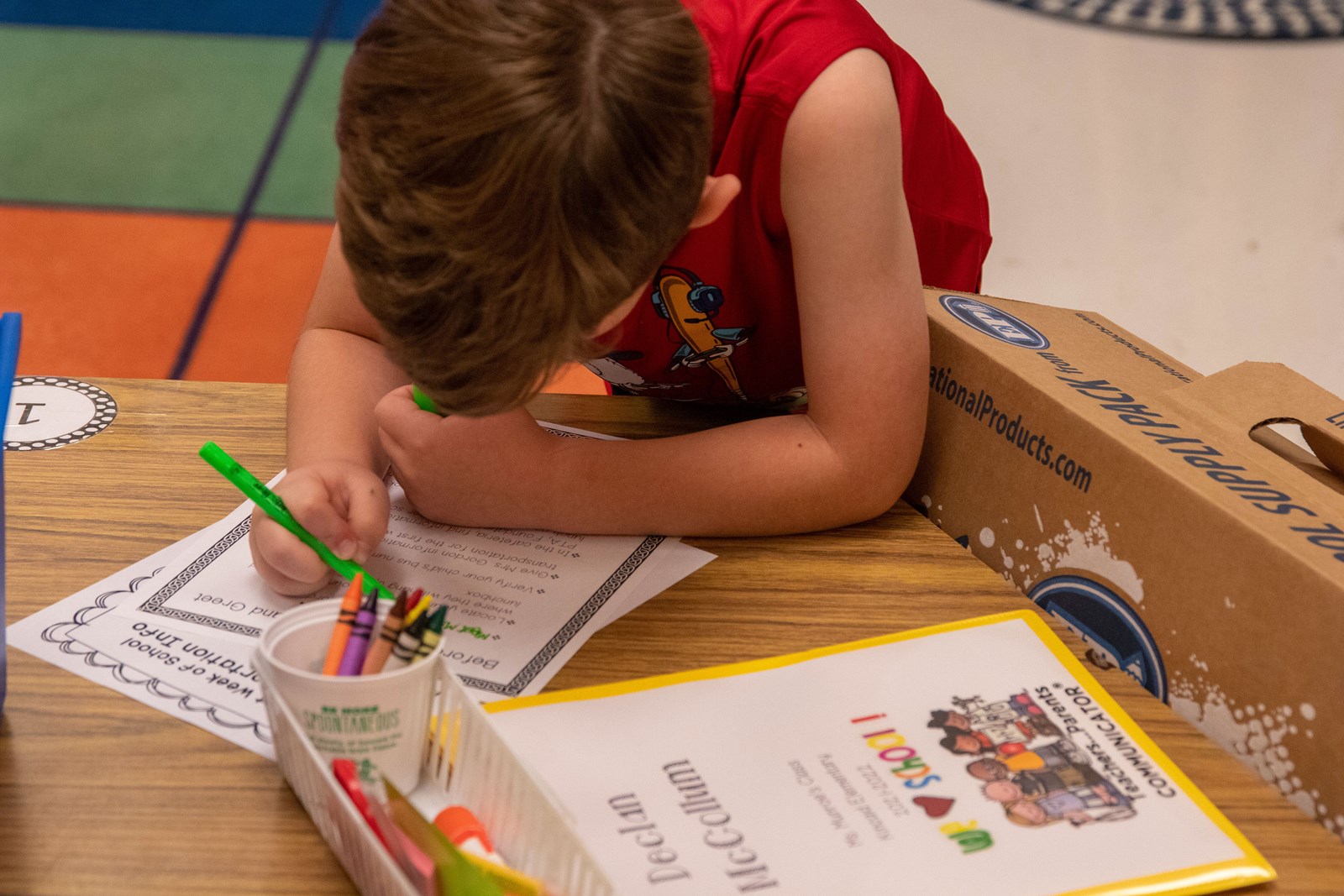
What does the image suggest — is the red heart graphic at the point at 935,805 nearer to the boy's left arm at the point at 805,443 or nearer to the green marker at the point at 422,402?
the boy's left arm at the point at 805,443

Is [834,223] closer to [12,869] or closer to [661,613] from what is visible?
[661,613]

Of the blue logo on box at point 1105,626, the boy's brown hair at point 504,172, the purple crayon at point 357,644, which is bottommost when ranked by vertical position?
the blue logo on box at point 1105,626

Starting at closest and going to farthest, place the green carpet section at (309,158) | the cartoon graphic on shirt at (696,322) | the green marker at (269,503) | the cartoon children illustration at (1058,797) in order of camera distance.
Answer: the cartoon children illustration at (1058,797), the green marker at (269,503), the cartoon graphic on shirt at (696,322), the green carpet section at (309,158)

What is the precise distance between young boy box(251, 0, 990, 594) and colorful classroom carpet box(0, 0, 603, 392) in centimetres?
107

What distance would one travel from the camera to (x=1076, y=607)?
74 centimetres

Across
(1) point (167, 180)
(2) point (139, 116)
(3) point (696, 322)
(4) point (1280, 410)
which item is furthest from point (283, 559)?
(2) point (139, 116)

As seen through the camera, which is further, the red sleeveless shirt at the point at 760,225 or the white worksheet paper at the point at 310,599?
the red sleeveless shirt at the point at 760,225

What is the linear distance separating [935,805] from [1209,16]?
3401 millimetres

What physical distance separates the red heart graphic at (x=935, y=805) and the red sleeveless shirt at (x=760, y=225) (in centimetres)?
40

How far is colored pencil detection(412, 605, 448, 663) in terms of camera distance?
542mm

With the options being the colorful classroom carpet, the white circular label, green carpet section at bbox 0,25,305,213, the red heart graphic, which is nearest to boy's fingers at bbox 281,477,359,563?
the white circular label

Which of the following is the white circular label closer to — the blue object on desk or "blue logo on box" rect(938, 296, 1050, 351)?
the blue object on desk

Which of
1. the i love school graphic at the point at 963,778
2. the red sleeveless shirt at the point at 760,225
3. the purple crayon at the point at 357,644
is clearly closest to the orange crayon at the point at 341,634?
the purple crayon at the point at 357,644

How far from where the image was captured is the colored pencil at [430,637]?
542 mm
